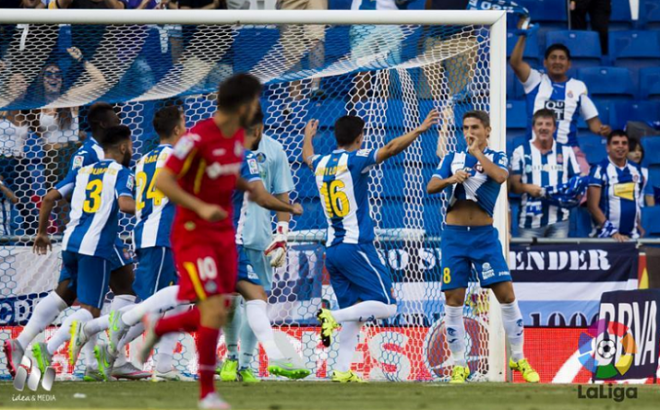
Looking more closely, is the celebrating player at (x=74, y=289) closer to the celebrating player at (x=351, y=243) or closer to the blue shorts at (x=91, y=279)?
the blue shorts at (x=91, y=279)

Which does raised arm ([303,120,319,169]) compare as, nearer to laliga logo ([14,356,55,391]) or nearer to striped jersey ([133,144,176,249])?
striped jersey ([133,144,176,249])

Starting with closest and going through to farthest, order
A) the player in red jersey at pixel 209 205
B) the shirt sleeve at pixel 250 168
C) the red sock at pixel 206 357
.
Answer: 1. the red sock at pixel 206 357
2. the player in red jersey at pixel 209 205
3. the shirt sleeve at pixel 250 168

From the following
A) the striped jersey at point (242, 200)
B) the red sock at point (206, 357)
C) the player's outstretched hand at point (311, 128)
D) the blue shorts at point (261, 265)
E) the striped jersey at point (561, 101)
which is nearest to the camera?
the red sock at point (206, 357)

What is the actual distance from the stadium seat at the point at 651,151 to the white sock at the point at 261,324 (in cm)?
673

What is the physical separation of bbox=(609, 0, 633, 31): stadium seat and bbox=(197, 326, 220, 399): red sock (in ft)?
36.0

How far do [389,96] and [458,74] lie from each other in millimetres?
635

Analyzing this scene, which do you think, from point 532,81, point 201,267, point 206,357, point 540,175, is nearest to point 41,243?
point 201,267

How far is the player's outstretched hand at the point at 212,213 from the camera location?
18.4 feet

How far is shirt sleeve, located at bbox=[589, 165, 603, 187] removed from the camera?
11.9 m

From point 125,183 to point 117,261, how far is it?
28.3 inches

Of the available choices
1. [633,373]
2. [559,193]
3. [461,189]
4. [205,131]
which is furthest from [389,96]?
[205,131]

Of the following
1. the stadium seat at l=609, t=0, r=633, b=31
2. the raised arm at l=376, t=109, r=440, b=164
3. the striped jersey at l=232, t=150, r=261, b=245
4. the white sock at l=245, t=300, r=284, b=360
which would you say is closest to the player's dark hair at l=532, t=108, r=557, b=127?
the raised arm at l=376, t=109, r=440, b=164

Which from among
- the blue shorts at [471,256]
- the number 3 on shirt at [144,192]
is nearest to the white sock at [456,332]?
the blue shorts at [471,256]

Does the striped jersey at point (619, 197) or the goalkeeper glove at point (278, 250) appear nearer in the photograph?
the goalkeeper glove at point (278, 250)
